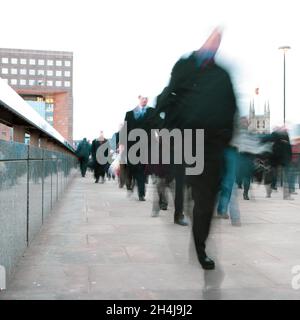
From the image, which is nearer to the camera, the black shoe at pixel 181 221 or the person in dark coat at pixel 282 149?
the black shoe at pixel 181 221

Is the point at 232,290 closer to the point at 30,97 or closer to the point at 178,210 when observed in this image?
the point at 178,210

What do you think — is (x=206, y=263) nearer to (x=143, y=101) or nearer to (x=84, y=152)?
(x=143, y=101)

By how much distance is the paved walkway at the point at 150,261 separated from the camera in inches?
157

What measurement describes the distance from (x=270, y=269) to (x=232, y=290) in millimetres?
890

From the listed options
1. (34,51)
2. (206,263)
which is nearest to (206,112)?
(206,263)

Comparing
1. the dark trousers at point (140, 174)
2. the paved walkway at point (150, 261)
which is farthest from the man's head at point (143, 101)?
the paved walkway at point (150, 261)

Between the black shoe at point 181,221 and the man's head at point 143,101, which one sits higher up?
the man's head at point 143,101

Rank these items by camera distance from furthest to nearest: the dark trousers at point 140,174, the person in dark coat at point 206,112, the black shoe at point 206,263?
1. the dark trousers at point 140,174
2. the black shoe at point 206,263
3. the person in dark coat at point 206,112

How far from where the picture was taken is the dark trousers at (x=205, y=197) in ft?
14.5

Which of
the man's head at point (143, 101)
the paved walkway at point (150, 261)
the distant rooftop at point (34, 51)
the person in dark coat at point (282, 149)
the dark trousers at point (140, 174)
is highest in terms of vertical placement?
the distant rooftop at point (34, 51)

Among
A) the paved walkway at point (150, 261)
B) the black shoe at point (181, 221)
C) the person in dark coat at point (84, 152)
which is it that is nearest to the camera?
the paved walkway at point (150, 261)

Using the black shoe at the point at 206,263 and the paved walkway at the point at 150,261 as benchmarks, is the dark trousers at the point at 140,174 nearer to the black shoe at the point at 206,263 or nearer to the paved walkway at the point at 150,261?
the paved walkway at the point at 150,261
